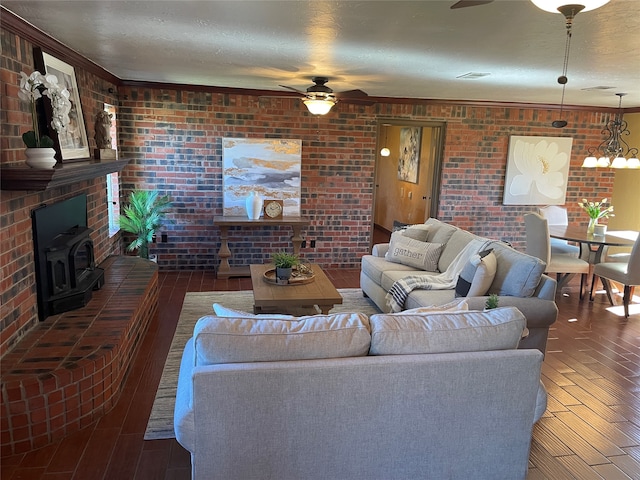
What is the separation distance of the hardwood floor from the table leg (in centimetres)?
144

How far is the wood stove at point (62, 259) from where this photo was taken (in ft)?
10.5

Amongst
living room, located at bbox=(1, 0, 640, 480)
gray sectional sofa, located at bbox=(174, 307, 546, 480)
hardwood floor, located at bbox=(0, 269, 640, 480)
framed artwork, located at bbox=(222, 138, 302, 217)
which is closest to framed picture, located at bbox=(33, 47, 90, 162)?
living room, located at bbox=(1, 0, 640, 480)

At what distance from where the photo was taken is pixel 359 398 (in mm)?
1982

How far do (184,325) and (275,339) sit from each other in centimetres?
258

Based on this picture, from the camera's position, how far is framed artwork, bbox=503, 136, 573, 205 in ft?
22.9

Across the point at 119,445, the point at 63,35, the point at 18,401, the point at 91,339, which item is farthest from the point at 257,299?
the point at 63,35

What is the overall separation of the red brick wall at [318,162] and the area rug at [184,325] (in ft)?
3.74

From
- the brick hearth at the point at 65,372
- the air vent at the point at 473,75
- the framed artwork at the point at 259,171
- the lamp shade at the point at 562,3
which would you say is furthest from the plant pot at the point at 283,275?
the lamp shade at the point at 562,3

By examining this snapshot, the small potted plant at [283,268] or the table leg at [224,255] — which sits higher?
the small potted plant at [283,268]

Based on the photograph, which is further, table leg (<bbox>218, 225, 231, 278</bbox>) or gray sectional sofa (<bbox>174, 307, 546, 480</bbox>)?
table leg (<bbox>218, 225, 231, 278</bbox>)

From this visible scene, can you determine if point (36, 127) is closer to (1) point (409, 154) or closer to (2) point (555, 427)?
(2) point (555, 427)

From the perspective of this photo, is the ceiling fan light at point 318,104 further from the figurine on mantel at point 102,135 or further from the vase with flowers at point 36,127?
the vase with flowers at point 36,127

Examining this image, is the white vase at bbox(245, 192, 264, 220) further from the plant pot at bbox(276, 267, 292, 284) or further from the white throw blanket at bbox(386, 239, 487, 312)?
the white throw blanket at bbox(386, 239, 487, 312)

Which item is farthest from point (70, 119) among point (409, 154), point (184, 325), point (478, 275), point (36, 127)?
point (409, 154)
